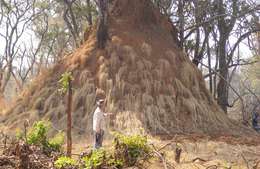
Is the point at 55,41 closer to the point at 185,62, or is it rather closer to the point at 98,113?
the point at 185,62

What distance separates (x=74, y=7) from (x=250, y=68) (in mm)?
14704

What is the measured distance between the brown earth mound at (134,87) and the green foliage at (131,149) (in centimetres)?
361

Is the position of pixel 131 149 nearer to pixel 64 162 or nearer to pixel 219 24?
pixel 64 162

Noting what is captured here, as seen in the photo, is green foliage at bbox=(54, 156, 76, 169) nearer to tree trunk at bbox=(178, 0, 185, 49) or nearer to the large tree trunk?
the large tree trunk

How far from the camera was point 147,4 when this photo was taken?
11586mm

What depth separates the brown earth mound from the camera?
990cm

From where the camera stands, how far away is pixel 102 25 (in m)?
10.8

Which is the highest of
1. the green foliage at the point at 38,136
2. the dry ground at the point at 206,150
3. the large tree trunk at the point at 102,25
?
the large tree trunk at the point at 102,25

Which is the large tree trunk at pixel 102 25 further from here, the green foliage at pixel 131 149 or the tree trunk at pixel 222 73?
the green foliage at pixel 131 149

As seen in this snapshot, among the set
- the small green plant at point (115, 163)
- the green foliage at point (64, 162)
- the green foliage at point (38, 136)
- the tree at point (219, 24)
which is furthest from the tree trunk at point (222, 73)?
the green foliage at point (64, 162)

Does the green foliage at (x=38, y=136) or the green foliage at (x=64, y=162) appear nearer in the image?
the green foliage at (x=64, y=162)

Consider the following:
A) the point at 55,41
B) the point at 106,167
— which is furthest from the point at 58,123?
the point at 55,41

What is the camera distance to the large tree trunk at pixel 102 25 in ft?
35.1

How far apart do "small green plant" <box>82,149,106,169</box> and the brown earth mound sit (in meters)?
4.26
